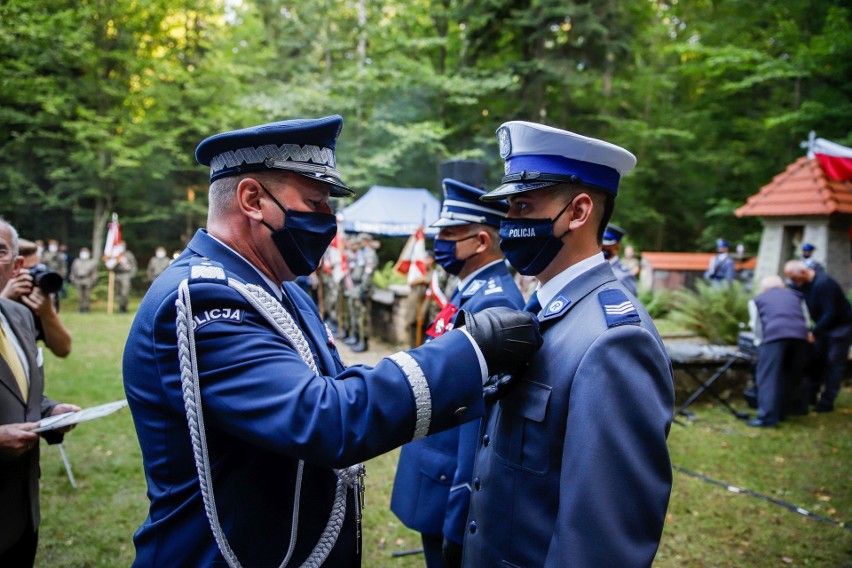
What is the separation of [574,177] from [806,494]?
5.41 m

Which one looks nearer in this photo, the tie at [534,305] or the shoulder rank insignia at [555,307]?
the shoulder rank insignia at [555,307]

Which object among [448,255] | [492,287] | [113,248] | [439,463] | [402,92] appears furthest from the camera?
[402,92]

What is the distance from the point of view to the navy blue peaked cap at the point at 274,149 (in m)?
1.73

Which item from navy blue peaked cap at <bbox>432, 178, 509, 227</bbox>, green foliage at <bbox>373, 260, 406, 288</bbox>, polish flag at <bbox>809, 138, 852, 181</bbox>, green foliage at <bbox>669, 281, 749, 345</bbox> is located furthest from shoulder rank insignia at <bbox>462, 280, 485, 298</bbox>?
green foliage at <bbox>373, 260, 406, 288</bbox>

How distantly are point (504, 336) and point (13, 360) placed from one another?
246cm

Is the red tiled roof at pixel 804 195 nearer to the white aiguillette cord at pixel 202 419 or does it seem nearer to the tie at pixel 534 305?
the tie at pixel 534 305

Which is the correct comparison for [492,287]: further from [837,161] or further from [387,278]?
[387,278]

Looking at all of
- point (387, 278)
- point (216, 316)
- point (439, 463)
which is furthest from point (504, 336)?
point (387, 278)

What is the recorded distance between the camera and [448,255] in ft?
11.1

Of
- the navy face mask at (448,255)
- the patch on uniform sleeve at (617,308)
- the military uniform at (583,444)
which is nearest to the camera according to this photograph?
the military uniform at (583,444)

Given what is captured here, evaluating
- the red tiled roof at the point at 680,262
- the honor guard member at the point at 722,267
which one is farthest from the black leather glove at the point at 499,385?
the red tiled roof at the point at 680,262

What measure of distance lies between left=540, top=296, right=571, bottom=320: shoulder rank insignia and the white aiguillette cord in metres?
0.79

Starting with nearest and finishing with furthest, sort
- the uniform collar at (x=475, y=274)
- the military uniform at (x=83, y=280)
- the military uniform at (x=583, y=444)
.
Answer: the military uniform at (x=583, y=444) < the uniform collar at (x=475, y=274) < the military uniform at (x=83, y=280)

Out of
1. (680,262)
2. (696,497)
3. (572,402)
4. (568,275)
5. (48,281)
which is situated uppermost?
(568,275)
